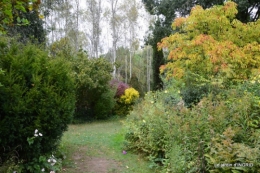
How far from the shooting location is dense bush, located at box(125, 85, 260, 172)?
9.83ft

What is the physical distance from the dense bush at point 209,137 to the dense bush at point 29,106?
1.99 meters

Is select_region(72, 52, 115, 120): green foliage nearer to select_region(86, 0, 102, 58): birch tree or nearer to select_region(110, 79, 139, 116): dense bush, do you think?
select_region(110, 79, 139, 116): dense bush

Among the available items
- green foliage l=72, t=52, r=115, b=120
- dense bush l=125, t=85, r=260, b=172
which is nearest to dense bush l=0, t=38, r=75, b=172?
dense bush l=125, t=85, r=260, b=172

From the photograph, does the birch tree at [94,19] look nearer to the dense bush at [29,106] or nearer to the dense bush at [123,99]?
the dense bush at [123,99]

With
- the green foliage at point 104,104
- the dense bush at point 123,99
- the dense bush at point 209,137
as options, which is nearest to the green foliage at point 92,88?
the green foliage at point 104,104

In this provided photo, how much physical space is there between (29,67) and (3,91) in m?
0.56

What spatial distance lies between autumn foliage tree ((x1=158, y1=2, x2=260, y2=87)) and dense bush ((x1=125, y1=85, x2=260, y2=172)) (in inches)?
105

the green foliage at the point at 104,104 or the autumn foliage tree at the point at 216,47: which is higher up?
the autumn foliage tree at the point at 216,47

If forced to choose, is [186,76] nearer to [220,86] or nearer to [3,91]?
[220,86]

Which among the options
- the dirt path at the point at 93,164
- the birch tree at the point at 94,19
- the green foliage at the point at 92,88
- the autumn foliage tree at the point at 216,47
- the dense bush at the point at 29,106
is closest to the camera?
the dense bush at the point at 29,106

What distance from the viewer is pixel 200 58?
25.7 ft

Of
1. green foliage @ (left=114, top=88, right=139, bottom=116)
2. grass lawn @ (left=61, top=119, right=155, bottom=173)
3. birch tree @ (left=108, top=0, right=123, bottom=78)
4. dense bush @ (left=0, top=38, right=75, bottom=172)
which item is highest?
birch tree @ (left=108, top=0, right=123, bottom=78)

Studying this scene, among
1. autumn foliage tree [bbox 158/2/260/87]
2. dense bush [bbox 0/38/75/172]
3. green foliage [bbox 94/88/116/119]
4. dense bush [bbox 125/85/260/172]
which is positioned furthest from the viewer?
green foliage [bbox 94/88/116/119]

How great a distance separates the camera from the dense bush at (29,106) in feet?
11.0
